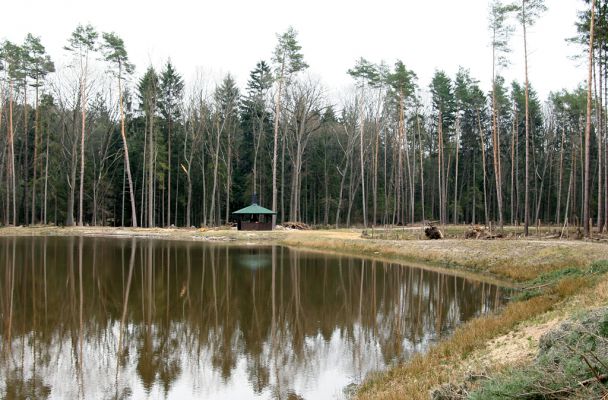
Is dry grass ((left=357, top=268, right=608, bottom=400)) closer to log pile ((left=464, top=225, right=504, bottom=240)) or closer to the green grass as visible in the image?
the green grass

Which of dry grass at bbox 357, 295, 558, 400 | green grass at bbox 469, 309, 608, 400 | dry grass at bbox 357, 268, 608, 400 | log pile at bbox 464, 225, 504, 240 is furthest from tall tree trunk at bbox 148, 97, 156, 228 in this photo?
green grass at bbox 469, 309, 608, 400

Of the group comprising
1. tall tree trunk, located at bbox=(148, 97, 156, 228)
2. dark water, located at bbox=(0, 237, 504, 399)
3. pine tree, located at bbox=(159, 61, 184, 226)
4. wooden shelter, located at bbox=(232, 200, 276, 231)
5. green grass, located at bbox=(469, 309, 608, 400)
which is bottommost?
dark water, located at bbox=(0, 237, 504, 399)

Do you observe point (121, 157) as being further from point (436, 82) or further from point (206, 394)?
point (206, 394)

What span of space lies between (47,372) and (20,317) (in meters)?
4.33

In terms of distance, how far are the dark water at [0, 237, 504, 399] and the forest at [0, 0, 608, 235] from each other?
2470 cm

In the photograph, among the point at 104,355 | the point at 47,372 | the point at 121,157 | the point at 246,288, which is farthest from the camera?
the point at 121,157

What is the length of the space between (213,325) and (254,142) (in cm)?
4510

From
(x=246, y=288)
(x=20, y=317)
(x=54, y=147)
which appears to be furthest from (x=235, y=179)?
(x=20, y=317)

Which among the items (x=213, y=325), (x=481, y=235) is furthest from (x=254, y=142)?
(x=213, y=325)

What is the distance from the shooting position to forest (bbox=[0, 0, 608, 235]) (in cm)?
4616

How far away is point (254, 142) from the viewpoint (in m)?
55.4

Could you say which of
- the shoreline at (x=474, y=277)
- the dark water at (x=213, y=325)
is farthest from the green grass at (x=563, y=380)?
the dark water at (x=213, y=325)

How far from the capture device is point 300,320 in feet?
39.8

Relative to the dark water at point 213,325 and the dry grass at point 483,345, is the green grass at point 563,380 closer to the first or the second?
the dry grass at point 483,345
